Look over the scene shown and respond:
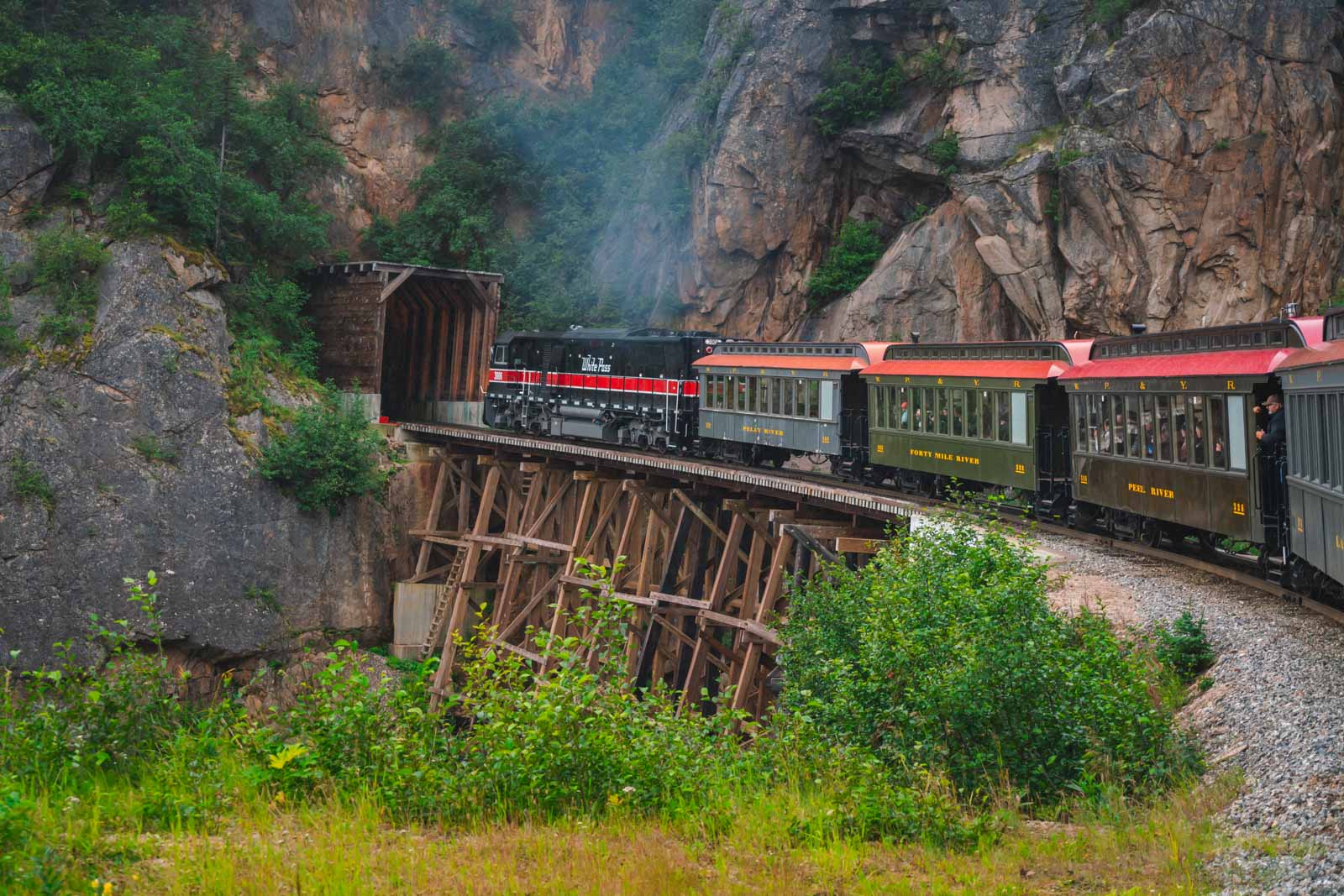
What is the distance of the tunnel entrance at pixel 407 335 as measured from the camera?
36125 millimetres

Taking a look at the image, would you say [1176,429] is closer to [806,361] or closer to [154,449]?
[806,361]

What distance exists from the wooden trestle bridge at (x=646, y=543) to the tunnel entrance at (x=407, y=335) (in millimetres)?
4431

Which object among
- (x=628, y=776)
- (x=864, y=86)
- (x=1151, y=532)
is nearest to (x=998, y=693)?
(x=628, y=776)

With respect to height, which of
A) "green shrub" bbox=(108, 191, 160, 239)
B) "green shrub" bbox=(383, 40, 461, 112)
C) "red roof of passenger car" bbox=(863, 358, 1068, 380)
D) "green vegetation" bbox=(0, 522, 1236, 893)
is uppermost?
"green shrub" bbox=(383, 40, 461, 112)

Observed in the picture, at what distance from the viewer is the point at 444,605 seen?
3034cm

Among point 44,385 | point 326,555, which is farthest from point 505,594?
point 44,385

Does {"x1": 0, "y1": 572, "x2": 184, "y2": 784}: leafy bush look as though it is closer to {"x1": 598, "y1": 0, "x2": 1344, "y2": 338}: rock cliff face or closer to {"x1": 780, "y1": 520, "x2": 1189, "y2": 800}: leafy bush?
{"x1": 780, "y1": 520, "x2": 1189, "y2": 800}: leafy bush

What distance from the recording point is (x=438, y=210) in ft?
147

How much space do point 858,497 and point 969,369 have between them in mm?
3434

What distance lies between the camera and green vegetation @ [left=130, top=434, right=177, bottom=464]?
28.2m

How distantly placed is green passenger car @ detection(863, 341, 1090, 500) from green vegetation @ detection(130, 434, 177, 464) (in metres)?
18.5

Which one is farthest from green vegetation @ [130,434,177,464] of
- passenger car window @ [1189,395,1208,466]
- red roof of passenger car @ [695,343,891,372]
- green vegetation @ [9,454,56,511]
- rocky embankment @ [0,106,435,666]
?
passenger car window @ [1189,395,1208,466]

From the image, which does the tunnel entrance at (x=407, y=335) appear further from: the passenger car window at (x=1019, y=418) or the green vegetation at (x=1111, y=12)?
the passenger car window at (x=1019, y=418)

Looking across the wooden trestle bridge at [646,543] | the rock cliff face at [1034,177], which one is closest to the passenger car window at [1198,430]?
the wooden trestle bridge at [646,543]
